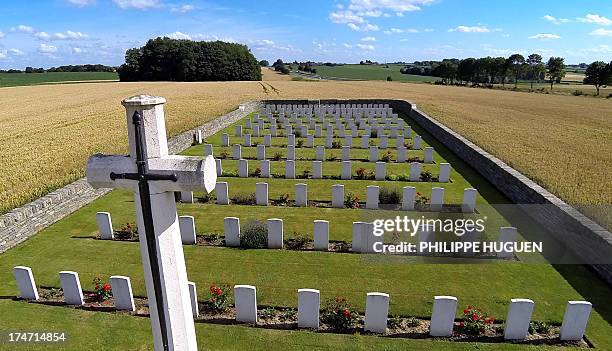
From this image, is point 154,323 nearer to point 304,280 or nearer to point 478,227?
point 304,280

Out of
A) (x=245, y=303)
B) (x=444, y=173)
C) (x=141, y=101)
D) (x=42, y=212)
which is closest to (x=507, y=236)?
(x=444, y=173)

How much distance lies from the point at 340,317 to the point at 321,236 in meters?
2.78

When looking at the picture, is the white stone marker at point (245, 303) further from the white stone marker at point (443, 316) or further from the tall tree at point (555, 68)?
the tall tree at point (555, 68)

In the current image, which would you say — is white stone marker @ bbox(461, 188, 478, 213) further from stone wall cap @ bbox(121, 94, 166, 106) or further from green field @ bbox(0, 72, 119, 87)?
green field @ bbox(0, 72, 119, 87)

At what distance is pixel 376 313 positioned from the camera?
6.46 metres

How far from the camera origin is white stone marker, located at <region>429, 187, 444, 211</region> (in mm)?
11516

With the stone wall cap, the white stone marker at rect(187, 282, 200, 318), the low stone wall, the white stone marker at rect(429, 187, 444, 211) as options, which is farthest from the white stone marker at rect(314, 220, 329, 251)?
the low stone wall

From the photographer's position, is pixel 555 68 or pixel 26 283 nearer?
pixel 26 283

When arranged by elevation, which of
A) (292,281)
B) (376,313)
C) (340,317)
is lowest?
(292,281)

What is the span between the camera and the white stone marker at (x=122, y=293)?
22.6ft

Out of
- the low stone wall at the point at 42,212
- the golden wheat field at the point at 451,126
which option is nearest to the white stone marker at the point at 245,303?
the low stone wall at the point at 42,212

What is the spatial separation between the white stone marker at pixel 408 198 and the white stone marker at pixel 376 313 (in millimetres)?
5601

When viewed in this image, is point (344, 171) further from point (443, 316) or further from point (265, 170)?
point (443, 316)

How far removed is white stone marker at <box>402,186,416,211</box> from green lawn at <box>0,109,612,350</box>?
171cm
